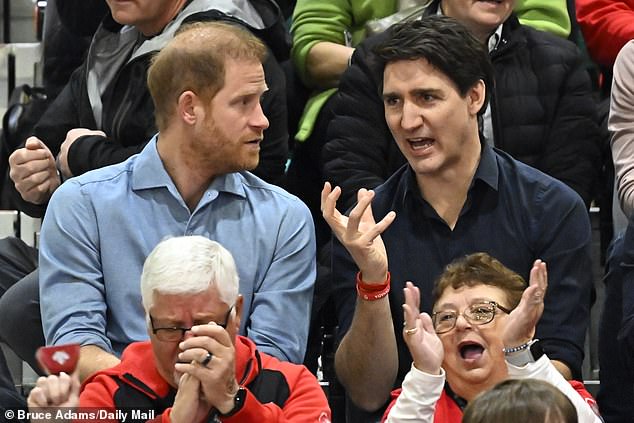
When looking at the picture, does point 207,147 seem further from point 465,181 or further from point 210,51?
point 465,181

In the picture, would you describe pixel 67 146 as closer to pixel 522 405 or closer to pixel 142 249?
pixel 142 249

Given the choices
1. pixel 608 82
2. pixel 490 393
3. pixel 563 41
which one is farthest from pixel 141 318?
pixel 608 82

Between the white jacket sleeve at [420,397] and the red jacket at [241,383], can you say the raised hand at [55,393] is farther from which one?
the white jacket sleeve at [420,397]

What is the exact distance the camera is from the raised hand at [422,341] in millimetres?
3193

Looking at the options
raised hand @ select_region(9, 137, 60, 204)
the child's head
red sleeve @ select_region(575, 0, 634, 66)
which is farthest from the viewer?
red sleeve @ select_region(575, 0, 634, 66)

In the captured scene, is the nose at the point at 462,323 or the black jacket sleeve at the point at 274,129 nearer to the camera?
the nose at the point at 462,323

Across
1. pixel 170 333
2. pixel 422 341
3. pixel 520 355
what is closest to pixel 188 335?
pixel 170 333

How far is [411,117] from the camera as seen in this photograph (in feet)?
12.6

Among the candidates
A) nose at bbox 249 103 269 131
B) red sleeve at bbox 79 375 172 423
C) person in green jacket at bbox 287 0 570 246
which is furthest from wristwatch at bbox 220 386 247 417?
person in green jacket at bbox 287 0 570 246

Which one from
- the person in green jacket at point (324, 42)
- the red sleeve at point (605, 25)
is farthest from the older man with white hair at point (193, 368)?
the red sleeve at point (605, 25)

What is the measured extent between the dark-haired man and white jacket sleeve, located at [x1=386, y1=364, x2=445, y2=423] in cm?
46

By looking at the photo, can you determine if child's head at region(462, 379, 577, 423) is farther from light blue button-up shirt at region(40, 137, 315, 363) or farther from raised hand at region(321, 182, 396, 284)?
light blue button-up shirt at region(40, 137, 315, 363)

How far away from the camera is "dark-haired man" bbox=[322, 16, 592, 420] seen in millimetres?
3758

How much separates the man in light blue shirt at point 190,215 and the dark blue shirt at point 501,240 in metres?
0.23
